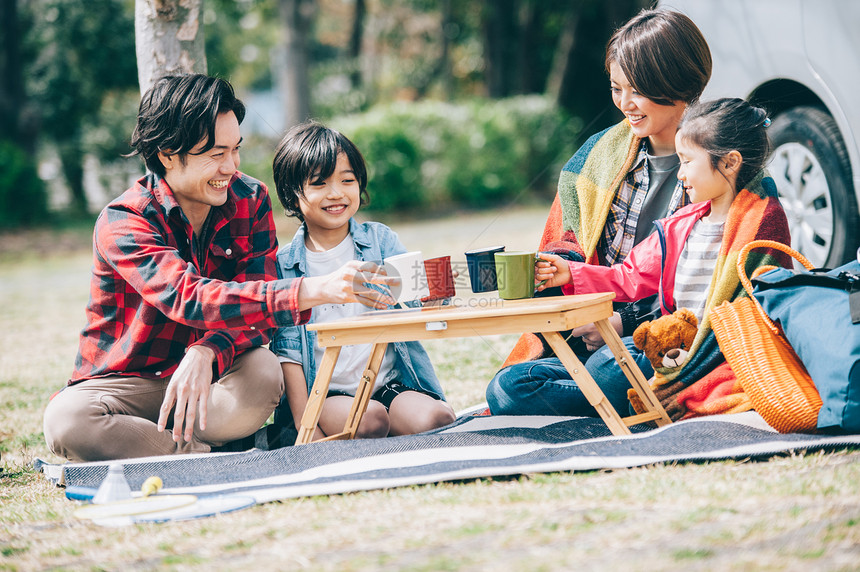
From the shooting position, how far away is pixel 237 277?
3279mm

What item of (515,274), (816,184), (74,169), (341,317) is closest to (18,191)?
(74,169)

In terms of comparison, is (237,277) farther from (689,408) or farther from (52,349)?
(52,349)

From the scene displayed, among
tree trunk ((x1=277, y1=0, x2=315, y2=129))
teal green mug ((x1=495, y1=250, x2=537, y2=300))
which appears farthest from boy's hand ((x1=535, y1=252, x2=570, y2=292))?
tree trunk ((x1=277, y1=0, x2=315, y2=129))

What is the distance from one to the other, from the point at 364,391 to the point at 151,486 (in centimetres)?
78

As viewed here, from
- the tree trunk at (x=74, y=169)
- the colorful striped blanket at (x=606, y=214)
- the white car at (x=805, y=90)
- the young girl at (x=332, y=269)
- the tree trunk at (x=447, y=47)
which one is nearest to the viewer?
the colorful striped blanket at (x=606, y=214)

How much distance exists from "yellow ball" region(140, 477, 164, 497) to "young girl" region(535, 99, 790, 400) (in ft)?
4.45

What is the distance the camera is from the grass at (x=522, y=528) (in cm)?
189

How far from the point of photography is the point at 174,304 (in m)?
2.81

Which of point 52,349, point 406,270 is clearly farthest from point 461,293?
point 52,349

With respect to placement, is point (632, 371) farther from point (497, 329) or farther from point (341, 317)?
point (341, 317)

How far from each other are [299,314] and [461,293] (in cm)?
53

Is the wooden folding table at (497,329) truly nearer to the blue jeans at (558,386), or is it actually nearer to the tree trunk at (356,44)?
the blue jeans at (558,386)

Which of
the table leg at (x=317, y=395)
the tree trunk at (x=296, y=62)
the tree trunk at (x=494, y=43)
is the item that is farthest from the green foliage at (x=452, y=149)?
the table leg at (x=317, y=395)

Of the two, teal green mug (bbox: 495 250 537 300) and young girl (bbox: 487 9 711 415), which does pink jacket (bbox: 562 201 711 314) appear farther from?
teal green mug (bbox: 495 250 537 300)
